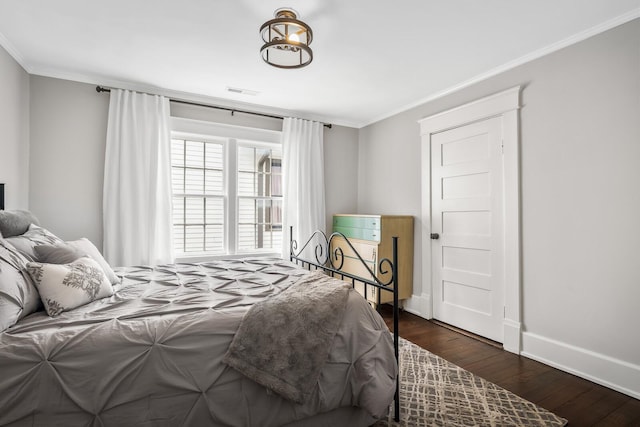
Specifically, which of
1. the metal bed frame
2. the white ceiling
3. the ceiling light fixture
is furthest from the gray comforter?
the white ceiling

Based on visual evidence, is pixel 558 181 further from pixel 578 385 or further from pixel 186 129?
pixel 186 129

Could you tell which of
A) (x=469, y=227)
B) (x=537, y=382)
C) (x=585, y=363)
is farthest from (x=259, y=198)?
(x=585, y=363)

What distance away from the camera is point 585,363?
91.9 inches

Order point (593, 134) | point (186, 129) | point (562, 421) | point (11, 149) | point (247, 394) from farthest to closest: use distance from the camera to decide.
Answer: point (186, 129), point (11, 149), point (593, 134), point (562, 421), point (247, 394)

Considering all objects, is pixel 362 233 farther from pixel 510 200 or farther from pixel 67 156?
pixel 67 156

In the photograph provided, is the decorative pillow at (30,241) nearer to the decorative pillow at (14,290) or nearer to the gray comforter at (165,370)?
the decorative pillow at (14,290)

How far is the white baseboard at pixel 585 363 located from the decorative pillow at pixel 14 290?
11.0 ft

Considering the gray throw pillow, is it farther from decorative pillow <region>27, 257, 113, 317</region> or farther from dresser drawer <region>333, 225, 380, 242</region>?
dresser drawer <region>333, 225, 380, 242</region>

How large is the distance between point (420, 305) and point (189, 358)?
3.05 m

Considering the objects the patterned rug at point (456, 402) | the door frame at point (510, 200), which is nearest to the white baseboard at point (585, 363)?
the door frame at point (510, 200)

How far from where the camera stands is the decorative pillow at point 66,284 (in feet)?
4.84

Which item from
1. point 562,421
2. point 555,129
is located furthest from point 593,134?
point 562,421

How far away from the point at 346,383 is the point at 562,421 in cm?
137

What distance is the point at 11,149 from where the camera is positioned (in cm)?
269
